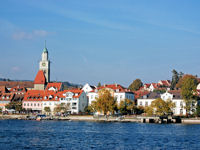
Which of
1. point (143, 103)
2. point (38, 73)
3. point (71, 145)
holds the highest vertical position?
point (38, 73)

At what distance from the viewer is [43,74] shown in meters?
163

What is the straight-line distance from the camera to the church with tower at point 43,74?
160000mm

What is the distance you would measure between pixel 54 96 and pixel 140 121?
3913 centimetres

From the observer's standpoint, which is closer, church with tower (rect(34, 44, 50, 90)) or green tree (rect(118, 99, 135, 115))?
green tree (rect(118, 99, 135, 115))

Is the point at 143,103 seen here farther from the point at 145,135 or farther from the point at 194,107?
the point at 145,135

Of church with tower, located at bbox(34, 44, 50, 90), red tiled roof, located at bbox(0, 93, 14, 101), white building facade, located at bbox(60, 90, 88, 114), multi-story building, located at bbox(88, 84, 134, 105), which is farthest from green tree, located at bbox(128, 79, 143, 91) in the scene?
red tiled roof, located at bbox(0, 93, 14, 101)

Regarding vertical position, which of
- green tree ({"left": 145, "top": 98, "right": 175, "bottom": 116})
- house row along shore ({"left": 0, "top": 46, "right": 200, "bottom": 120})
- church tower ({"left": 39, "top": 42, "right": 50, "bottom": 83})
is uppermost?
church tower ({"left": 39, "top": 42, "right": 50, "bottom": 83})

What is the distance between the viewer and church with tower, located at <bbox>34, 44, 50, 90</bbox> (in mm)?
160000

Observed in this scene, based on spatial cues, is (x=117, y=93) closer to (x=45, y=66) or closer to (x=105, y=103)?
(x=105, y=103)

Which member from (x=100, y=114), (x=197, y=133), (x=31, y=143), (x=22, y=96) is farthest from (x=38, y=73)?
(x=31, y=143)

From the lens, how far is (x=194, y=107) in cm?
11331

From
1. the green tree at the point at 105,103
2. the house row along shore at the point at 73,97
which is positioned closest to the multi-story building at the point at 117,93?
the house row along shore at the point at 73,97

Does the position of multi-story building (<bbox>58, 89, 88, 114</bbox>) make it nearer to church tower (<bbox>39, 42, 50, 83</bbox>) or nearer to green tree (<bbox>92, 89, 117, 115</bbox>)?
green tree (<bbox>92, 89, 117, 115</bbox>)

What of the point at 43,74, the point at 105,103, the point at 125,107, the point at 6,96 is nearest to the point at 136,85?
the point at 43,74
